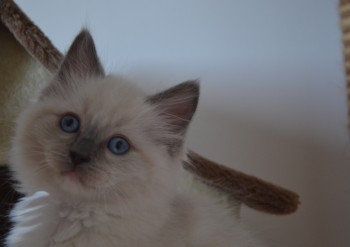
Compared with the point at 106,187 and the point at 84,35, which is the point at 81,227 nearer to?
the point at 106,187

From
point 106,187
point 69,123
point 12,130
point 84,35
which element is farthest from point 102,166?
point 12,130

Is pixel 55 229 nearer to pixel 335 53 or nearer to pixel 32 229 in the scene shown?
pixel 32 229

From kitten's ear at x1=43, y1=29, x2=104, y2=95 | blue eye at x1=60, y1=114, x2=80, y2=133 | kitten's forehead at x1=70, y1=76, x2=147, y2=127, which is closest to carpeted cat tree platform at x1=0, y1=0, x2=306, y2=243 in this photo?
kitten's ear at x1=43, y1=29, x2=104, y2=95

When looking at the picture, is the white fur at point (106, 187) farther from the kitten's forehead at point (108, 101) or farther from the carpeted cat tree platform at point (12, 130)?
the carpeted cat tree platform at point (12, 130)

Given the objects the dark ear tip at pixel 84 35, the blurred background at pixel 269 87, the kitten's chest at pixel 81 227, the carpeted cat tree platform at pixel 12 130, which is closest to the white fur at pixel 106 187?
the kitten's chest at pixel 81 227

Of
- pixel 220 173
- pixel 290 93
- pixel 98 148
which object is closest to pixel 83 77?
pixel 98 148

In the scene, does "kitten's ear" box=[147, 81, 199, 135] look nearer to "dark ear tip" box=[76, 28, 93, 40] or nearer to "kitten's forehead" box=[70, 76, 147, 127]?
"kitten's forehead" box=[70, 76, 147, 127]
